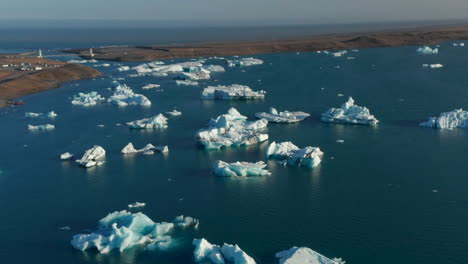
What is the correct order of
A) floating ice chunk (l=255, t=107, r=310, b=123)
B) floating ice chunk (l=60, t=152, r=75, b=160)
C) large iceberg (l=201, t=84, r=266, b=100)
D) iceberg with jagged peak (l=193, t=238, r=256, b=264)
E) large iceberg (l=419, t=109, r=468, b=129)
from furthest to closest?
large iceberg (l=201, t=84, r=266, b=100) < floating ice chunk (l=255, t=107, r=310, b=123) < large iceberg (l=419, t=109, r=468, b=129) < floating ice chunk (l=60, t=152, r=75, b=160) < iceberg with jagged peak (l=193, t=238, r=256, b=264)

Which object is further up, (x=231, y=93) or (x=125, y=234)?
(x=231, y=93)

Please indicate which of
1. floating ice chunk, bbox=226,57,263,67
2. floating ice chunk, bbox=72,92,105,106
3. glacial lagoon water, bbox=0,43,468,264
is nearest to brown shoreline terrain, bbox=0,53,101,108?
floating ice chunk, bbox=72,92,105,106

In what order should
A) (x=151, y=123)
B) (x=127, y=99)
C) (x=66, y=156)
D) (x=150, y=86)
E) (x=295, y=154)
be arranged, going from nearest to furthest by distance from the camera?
(x=295, y=154) → (x=66, y=156) → (x=151, y=123) → (x=127, y=99) → (x=150, y=86)

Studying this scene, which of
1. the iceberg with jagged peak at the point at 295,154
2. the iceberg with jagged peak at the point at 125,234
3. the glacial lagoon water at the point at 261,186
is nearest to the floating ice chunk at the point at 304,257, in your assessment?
the glacial lagoon water at the point at 261,186

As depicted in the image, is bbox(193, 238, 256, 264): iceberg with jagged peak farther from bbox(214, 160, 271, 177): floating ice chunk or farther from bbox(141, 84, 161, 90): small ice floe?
bbox(141, 84, 161, 90): small ice floe

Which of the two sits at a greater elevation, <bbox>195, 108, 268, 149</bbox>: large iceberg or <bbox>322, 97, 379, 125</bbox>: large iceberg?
<bbox>322, 97, 379, 125</bbox>: large iceberg

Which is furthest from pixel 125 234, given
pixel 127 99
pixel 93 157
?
pixel 127 99

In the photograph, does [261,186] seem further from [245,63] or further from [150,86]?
[245,63]

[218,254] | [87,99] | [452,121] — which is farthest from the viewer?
[87,99]
